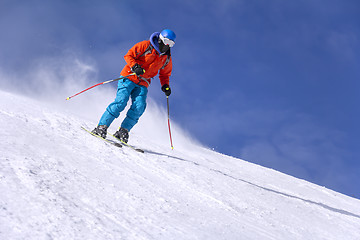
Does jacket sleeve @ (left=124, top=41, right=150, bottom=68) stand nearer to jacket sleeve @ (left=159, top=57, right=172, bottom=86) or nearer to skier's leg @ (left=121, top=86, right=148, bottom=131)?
skier's leg @ (left=121, top=86, right=148, bottom=131)

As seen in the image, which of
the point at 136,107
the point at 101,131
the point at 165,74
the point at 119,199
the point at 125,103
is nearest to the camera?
the point at 119,199

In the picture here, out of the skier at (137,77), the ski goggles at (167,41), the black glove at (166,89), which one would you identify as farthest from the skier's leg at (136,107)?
the ski goggles at (167,41)

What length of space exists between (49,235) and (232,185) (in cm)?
361

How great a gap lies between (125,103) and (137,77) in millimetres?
568

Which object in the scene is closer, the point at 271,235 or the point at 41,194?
the point at 41,194

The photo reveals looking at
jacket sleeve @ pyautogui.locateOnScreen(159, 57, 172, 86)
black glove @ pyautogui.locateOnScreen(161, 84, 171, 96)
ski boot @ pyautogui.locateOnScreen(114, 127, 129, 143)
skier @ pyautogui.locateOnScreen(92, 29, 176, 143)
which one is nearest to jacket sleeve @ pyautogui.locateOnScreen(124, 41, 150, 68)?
skier @ pyautogui.locateOnScreen(92, 29, 176, 143)

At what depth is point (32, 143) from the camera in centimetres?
362

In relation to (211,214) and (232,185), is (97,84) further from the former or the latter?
(211,214)

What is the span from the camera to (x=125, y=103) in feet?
19.9

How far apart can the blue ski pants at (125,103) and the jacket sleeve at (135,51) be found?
407 mm

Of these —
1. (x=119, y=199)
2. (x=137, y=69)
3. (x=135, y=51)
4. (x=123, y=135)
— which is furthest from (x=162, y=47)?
(x=119, y=199)

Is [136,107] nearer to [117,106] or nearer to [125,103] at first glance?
[125,103]

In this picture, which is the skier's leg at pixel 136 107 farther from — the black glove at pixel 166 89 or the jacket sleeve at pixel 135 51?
the black glove at pixel 166 89

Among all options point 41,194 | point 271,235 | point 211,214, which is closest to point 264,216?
point 271,235
